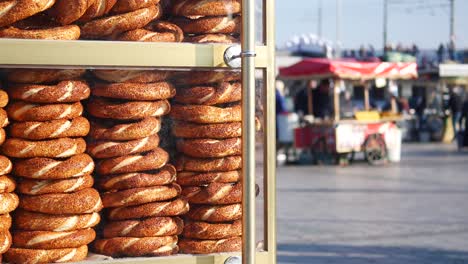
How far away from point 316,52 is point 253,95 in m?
33.3

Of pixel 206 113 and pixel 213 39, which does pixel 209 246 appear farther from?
pixel 213 39

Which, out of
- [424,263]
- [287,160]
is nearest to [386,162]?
[287,160]

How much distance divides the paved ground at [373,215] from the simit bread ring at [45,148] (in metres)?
5.25

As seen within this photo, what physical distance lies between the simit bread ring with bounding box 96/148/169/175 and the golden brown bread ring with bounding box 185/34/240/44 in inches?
→ 12.1

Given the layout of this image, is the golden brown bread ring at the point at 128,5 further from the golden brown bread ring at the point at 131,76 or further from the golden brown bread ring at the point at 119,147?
the golden brown bread ring at the point at 119,147

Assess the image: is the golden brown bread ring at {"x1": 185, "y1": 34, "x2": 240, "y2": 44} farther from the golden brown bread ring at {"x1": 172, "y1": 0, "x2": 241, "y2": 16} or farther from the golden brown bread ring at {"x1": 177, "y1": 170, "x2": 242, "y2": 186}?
the golden brown bread ring at {"x1": 177, "y1": 170, "x2": 242, "y2": 186}

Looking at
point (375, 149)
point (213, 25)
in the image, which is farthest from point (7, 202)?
point (375, 149)

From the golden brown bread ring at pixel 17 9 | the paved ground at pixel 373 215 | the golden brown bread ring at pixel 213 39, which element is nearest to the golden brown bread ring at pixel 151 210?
the golden brown bread ring at pixel 213 39

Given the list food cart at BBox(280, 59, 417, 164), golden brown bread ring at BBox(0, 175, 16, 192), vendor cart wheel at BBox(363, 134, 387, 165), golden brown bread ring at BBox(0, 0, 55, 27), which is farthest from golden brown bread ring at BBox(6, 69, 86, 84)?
vendor cart wheel at BBox(363, 134, 387, 165)

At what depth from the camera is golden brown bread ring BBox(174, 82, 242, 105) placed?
2.32m

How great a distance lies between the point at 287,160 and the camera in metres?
18.6

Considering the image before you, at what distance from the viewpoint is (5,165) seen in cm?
219

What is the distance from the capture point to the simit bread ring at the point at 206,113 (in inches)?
92.2

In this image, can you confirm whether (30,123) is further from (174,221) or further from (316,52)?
(316,52)
